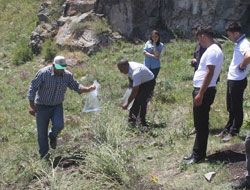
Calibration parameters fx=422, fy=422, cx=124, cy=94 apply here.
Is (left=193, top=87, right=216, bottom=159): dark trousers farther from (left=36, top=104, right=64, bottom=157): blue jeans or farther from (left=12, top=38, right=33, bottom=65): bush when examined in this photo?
(left=12, top=38, right=33, bottom=65): bush

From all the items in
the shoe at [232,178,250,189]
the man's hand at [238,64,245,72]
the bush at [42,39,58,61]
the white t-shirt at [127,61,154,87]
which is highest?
the man's hand at [238,64,245,72]

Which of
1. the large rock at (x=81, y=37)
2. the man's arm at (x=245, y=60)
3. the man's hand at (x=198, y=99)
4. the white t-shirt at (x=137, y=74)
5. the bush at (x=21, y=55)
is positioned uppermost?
the man's arm at (x=245, y=60)

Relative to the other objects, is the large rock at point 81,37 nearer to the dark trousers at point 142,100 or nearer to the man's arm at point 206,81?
the dark trousers at point 142,100

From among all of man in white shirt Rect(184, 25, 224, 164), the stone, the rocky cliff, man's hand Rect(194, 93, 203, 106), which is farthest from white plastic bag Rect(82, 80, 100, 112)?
the rocky cliff

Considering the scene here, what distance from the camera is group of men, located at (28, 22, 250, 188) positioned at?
205 inches

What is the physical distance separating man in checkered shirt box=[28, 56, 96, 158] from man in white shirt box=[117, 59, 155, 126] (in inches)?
34.9

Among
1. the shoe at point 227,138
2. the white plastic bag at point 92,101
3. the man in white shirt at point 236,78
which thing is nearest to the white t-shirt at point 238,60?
the man in white shirt at point 236,78

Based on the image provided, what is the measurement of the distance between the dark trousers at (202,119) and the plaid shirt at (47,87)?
6.85ft

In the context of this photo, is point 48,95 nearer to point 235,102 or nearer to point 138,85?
point 138,85

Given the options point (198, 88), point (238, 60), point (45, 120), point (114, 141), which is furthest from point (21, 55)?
point (198, 88)

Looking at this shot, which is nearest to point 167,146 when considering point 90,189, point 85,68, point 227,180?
point 227,180

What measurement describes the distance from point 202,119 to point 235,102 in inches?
38.5

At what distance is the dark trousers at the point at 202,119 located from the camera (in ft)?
17.3

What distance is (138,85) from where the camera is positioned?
689 centimetres
